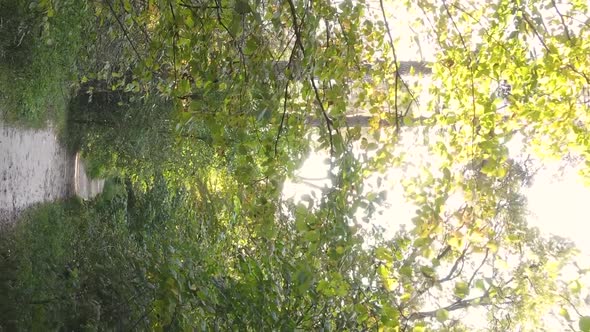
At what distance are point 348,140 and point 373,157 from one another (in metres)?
0.29

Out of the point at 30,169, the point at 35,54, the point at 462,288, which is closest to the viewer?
the point at 462,288

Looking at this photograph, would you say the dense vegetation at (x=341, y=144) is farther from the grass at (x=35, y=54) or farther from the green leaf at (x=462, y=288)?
the grass at (x=35, y=54)

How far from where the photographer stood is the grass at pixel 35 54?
627 cm

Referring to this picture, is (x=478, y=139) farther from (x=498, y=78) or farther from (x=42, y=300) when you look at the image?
(x=42, y=300)

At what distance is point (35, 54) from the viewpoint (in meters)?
6.77

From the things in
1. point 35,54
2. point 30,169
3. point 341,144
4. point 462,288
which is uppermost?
point 35,54

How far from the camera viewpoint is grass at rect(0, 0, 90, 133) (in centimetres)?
627

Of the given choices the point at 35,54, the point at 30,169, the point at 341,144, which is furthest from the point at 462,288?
the point at 30,169

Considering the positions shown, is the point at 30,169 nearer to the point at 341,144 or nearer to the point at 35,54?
the point at 35,54

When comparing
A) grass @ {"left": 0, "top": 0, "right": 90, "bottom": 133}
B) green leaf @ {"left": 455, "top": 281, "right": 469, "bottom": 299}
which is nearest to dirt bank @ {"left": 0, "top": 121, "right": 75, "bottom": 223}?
grass @ {"left": 0, "top": 0, "right": 90, "bottom": 133}

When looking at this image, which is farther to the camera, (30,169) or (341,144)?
(30,169)

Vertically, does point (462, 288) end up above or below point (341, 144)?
below

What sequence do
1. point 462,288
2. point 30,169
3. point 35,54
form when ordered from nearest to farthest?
1. point 462,288
2. point 35,54
3. point 30,169

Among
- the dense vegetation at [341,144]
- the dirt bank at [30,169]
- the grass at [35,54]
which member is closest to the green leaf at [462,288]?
the dense vegetation at [341,144]
